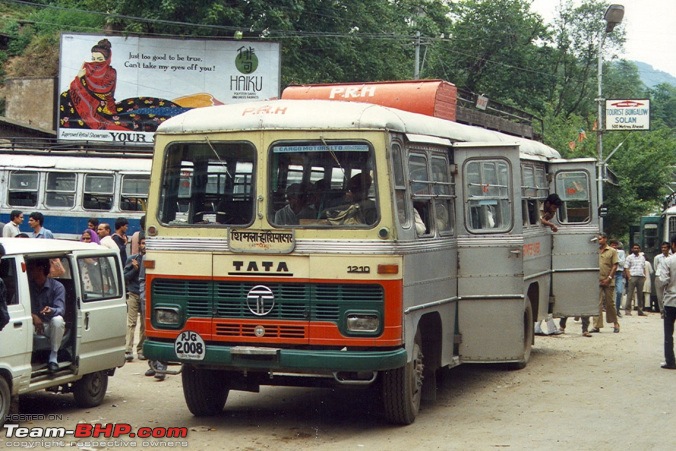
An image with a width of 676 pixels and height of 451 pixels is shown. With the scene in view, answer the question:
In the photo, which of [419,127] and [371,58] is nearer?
[419,127]

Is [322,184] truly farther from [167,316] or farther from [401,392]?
[401,392]

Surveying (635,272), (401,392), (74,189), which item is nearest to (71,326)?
(401,392)

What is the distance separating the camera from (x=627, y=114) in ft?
129

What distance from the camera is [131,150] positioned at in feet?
96.3

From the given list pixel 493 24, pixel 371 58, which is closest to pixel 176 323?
pixel 371 58

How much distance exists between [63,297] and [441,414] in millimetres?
4128

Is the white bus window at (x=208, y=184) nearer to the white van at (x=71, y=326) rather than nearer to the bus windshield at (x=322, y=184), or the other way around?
the bus windshield at (x=322, y=184)

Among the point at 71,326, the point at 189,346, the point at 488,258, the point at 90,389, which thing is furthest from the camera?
the point at 488,258

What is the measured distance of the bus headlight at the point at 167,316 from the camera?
9.45 m

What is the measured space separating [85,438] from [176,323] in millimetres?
1323

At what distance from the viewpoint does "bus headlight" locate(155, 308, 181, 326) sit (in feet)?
31.0

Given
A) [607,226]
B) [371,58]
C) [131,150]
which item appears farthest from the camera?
[607,226]

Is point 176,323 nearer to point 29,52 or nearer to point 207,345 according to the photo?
point 207,345

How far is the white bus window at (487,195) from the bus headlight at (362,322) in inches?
111
